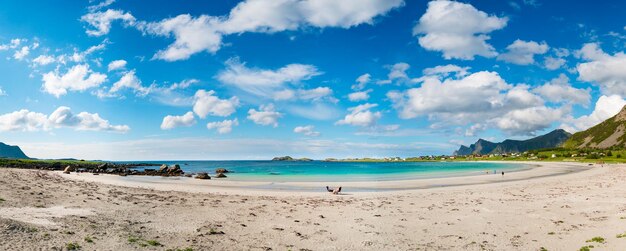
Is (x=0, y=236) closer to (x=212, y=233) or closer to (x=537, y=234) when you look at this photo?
(x=212, y=233)

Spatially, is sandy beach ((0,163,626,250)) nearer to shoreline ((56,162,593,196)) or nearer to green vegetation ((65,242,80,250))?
green vegetation ((65,242,80,250))

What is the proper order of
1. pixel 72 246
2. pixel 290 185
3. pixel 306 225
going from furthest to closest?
pixel 290 185 < pixel 306 225 < pixel 72 246

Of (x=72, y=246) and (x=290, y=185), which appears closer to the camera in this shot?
(x=72, y=246)

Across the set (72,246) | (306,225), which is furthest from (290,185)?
(72,246)

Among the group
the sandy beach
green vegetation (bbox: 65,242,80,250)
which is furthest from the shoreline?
green vegetation (bbox: 65,242,80,250)

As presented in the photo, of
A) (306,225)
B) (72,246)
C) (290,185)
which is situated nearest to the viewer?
(72,246)

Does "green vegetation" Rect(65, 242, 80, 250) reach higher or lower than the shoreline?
higher

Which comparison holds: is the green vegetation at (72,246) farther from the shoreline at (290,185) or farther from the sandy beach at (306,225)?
the shoreline at (290,185)

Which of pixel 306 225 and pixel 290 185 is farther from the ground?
pixel 306 225

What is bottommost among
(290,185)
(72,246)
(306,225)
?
(290,185)

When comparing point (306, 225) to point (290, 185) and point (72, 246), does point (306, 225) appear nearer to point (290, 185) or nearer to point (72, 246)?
point (72, 246)

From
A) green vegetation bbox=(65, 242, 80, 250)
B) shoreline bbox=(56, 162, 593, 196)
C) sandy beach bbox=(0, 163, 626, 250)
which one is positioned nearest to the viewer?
green vegetation bbox=(65, 242, 80, 250)

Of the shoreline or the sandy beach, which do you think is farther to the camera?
the shoreline

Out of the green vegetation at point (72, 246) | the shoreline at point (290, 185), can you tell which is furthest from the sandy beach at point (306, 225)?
the shoreline at point (290, 185)
